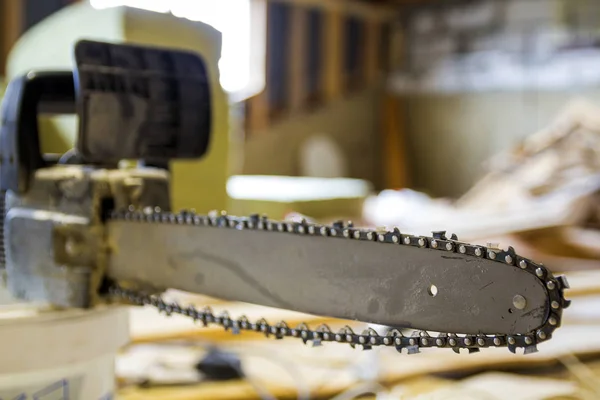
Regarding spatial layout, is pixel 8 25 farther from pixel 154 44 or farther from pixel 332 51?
pixel 332 51

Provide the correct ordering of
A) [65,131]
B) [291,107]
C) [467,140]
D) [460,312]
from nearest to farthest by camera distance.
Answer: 1. [460,312]
2. [65,131]
3. [291,107]
4. [467,140]

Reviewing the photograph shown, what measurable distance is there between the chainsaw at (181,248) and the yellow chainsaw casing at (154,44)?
678 millimetres

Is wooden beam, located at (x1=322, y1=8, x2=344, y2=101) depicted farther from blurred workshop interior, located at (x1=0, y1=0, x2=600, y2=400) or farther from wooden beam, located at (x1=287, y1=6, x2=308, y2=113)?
wooden beam, located at (x1=287, y1=6, x2=308, y2=113)

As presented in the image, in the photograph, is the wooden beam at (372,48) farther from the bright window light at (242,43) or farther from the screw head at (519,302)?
the screw head at (519,302)

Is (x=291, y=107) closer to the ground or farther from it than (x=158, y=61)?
farther from it

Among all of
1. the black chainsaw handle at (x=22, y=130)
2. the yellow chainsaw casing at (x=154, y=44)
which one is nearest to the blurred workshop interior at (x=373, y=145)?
the yellow chainsaw casing at (x=154, y=44)

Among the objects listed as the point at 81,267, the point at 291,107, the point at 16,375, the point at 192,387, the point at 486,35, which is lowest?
the point at 192,387

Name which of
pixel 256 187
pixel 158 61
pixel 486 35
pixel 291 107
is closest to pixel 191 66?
pixel 158 61

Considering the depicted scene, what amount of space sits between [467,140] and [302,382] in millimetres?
5702

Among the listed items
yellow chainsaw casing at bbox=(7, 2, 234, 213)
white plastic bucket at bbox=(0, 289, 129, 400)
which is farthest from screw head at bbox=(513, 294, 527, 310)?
yellow chainsaw casing at bbox=(7, 2, 234, 213)

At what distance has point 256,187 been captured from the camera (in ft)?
10.6

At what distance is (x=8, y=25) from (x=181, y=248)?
3.80 m

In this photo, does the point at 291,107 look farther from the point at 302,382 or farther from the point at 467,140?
the point at 302,382

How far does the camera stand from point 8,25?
396cm
